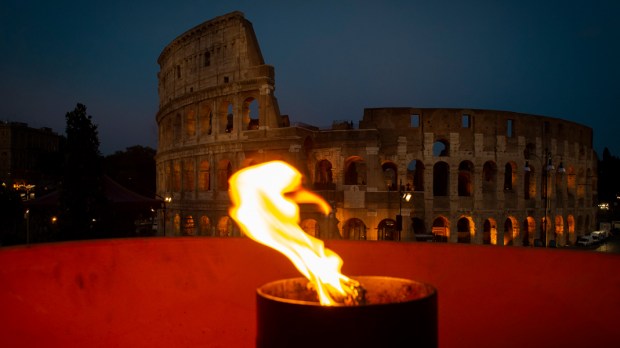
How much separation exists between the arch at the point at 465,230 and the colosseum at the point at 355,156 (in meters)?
0.13

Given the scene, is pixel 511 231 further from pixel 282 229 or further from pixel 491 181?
pixel 282 229

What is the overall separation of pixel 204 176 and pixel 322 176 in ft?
25.3

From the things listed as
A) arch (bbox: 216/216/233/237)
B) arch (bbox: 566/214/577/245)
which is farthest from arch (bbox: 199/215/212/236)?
arch (bbox: 566/214/577/245)

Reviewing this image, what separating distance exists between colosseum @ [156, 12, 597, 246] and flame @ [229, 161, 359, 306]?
63.0ft

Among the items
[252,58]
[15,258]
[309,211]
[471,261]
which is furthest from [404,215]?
[15,258]

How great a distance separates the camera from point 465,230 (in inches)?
1270

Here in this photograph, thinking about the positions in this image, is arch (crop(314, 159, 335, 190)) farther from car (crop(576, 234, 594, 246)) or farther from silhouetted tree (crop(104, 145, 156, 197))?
silhouetted tree (crop(104, 145, 156, 197))

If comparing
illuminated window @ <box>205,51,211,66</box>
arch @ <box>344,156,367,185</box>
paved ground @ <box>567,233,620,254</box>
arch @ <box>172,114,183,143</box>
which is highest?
illuminated window @ <box>205,51,211,66</box>

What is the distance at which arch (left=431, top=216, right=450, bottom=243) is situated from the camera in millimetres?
27703

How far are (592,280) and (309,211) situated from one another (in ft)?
66.4

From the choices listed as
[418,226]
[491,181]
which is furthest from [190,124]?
[491,181]

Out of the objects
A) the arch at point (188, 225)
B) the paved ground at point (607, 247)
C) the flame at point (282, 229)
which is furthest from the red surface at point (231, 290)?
the paved ground at point (607, 247)

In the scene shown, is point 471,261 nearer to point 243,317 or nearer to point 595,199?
point 243,317

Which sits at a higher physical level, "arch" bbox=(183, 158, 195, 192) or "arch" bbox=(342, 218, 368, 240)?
"arch" bbox=(183, 158, 195, 192)
